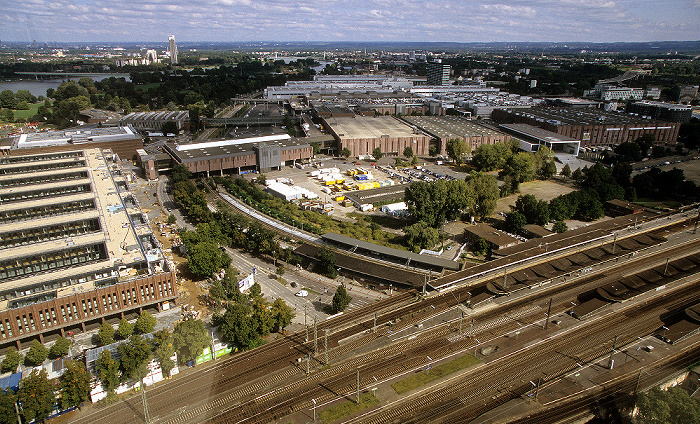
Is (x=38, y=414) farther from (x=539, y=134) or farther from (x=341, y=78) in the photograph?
(x=341, y=78)

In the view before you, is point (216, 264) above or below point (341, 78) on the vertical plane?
below

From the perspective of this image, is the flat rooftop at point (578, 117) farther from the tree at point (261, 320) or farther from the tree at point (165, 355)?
the tree at point (165, 355)

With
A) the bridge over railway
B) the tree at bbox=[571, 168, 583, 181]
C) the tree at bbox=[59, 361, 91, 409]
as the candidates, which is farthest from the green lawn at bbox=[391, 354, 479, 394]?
the bridge over railway

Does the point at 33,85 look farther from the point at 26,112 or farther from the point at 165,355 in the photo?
the point at 165,355

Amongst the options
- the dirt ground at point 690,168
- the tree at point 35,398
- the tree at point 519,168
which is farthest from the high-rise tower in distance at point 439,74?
the tree at point 35,398

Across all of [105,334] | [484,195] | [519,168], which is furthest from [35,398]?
[519,168]

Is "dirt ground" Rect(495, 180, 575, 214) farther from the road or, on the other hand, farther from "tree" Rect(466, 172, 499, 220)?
the road

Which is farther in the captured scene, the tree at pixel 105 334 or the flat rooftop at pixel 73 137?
the flat rooftop at pixel 73 137

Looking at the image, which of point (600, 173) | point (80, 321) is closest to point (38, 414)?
point (80, 321)
